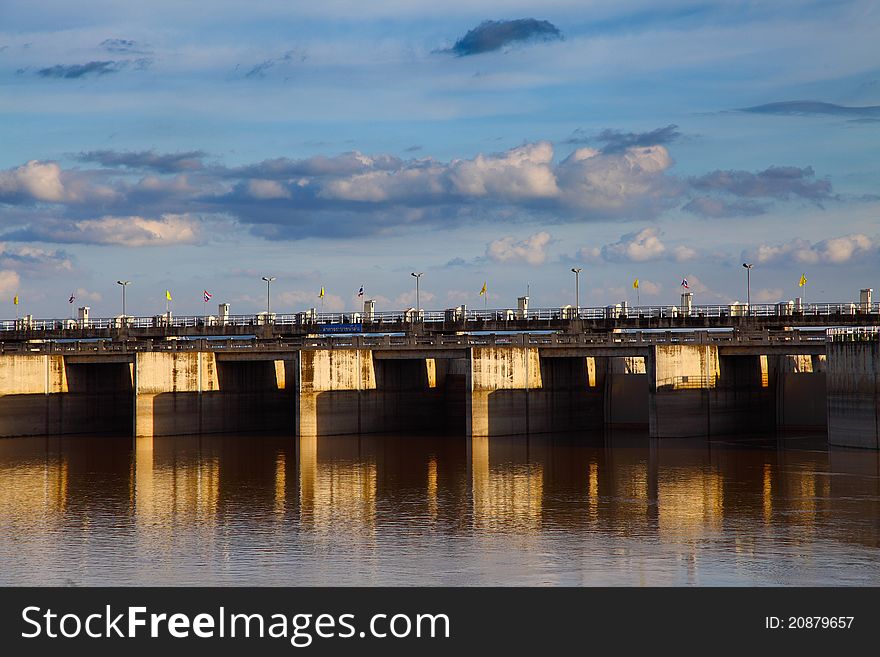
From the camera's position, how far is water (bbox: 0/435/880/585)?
40594 millimetres

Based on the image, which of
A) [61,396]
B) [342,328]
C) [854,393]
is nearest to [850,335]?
[854,393]

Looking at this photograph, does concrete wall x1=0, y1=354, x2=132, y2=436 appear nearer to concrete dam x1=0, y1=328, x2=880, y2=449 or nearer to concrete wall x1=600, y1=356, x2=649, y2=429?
concrete dam x1=0, y1=328, x2=880, y2=449

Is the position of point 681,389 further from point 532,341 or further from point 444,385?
point 444,385

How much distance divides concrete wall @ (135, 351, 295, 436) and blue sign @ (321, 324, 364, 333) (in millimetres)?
19416

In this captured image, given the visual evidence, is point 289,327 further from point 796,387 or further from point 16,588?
point 16,588

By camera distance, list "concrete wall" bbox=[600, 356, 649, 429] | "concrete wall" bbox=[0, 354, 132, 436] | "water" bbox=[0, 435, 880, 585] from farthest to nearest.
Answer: "concrete wall" bbox=[600, 356, 649, 429], "concrete wall" bbox=[0, 354, 132, 436], "water" bbox=[0, 435, 880, 585]

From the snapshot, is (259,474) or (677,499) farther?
(259,474)

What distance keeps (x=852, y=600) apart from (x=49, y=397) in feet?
252

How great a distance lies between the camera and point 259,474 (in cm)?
7119

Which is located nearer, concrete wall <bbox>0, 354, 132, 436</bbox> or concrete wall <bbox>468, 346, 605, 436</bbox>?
concrete wall <bbox>468, 346, 605, 436</bbox>

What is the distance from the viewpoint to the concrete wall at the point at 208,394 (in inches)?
3652

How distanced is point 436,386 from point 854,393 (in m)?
39.2

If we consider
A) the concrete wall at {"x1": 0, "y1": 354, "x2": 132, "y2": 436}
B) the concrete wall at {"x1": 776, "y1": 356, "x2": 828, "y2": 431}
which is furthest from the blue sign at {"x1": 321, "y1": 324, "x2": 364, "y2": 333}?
the concrete wall at {"x1": 776, "y1": 356, "x2": 828, "y2": 431}

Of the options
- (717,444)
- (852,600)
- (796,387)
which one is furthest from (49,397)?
(852,600)
